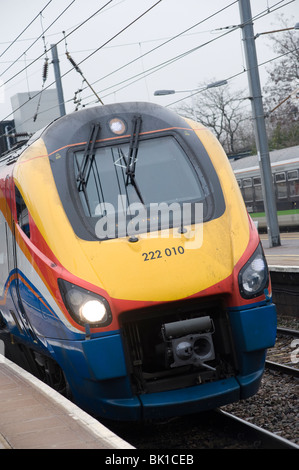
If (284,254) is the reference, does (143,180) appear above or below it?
above

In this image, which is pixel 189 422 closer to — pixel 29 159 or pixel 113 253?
pixel 113 253

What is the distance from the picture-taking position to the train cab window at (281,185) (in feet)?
93.2

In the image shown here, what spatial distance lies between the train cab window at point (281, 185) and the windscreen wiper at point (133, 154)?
73.5ft

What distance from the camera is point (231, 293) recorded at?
571 cm

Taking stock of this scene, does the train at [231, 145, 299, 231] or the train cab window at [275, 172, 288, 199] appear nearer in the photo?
the train at [231, 145, 299, 231]

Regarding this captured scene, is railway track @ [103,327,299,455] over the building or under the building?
under

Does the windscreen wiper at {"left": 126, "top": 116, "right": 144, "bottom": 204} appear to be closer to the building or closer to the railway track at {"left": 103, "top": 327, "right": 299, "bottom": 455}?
the railway track at {"left": 103, "top": 327, "right": 299, "bottom": 455}

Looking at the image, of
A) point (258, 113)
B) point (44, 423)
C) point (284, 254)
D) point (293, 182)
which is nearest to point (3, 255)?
point (44, 423)

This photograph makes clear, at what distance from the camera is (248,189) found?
Result: 3073cm

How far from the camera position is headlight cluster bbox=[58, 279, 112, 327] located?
18.0 feet

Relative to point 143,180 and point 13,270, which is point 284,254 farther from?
point 143,180

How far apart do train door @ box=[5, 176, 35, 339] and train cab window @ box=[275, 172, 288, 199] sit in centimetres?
2231

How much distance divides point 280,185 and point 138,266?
940 inches

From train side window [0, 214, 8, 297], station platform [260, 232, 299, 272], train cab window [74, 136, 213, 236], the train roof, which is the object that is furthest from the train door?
the train roof
